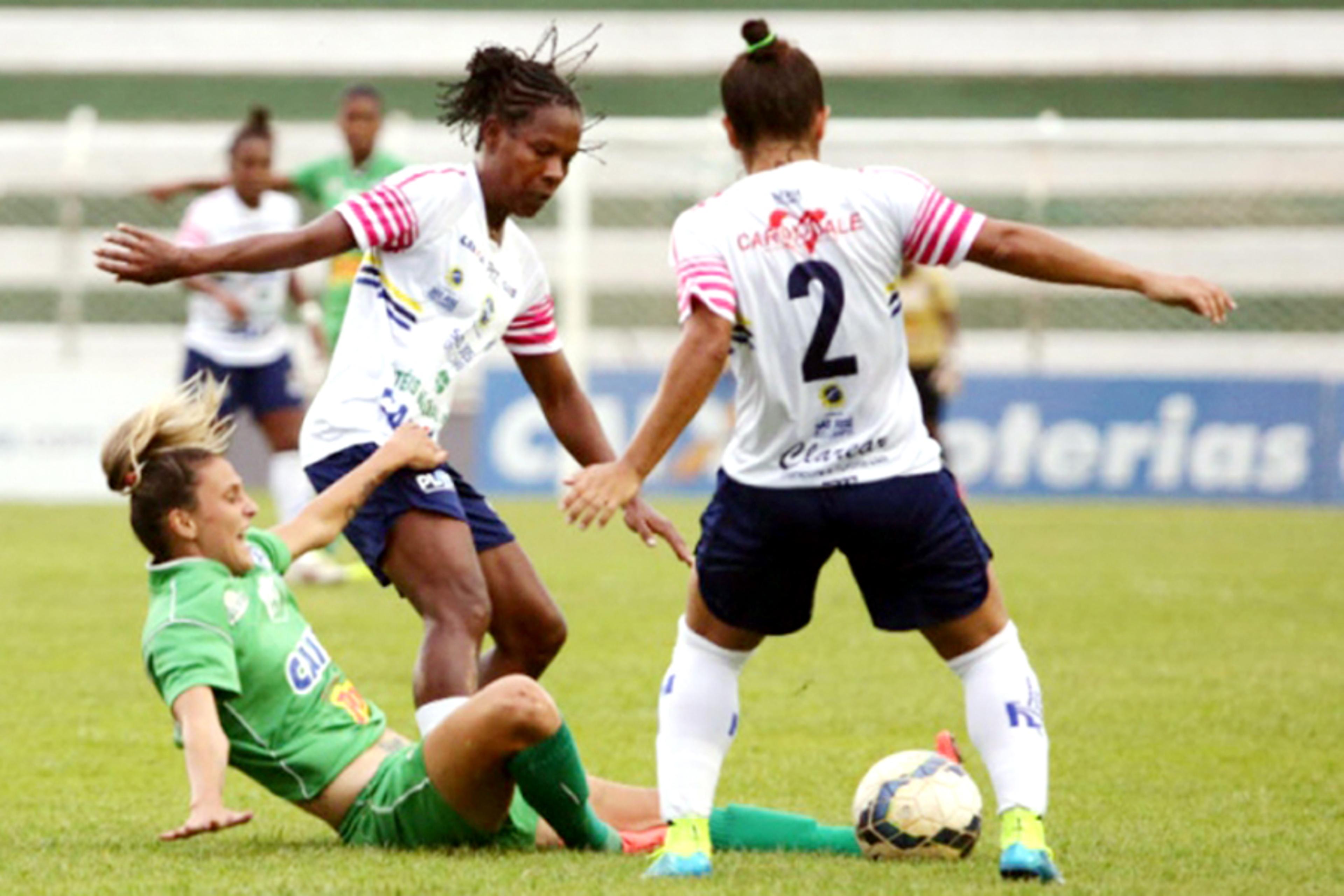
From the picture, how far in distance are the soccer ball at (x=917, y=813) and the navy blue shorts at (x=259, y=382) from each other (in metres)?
8.07

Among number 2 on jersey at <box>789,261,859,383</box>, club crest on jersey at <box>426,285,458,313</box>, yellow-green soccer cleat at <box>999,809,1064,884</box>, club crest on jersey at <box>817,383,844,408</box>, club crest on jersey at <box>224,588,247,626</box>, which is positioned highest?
number 2 on jersey at <box>789,261,859,383</box>

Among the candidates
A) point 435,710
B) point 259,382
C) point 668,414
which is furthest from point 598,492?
point 259,382

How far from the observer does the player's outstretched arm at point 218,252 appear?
604 cm

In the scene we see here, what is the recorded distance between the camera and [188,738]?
5293 mm

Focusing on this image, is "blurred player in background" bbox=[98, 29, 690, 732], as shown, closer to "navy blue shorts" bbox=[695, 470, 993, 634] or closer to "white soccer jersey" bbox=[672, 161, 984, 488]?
"navy blue shorts" bbox=[695, 470, 993, 634]

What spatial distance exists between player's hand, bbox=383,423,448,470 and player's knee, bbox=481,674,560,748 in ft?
2.93

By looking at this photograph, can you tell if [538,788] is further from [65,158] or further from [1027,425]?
[65,158]

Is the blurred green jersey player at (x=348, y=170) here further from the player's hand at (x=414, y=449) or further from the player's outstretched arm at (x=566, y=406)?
the player's hand at (x=414, y=449)

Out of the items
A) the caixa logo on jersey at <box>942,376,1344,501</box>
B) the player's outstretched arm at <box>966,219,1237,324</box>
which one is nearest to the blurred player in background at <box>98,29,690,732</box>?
the player's outstretched arm at <box>966,219,1237,324</box>

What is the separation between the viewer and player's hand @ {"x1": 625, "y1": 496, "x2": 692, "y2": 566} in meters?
6.61

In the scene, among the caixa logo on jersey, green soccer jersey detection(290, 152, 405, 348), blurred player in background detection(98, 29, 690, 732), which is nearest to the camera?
blurred player in background detection(98, 29, 690, 732)

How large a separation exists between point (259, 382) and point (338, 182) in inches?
51.5

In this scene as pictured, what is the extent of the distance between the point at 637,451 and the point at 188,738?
1171 millimetres

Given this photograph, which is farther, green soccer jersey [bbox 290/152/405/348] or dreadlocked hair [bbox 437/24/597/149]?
green soccer jersey [bbox 290/152/405/348]
